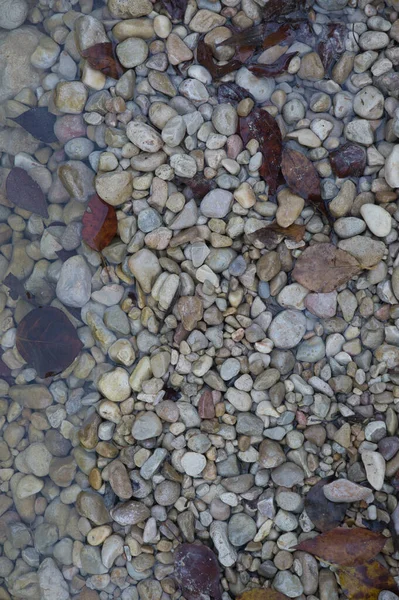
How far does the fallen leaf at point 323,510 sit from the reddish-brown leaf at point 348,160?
103 cm

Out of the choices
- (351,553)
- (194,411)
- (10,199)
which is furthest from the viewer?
(10,199)

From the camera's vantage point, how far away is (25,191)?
1.99 m

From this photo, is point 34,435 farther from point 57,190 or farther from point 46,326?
point 57,190

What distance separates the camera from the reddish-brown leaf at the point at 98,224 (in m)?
1.91

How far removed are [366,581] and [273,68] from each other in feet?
5.54

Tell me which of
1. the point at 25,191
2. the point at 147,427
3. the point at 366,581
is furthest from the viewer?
the point at 25,191

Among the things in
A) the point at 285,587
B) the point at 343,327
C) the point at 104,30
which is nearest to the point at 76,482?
the point at 285,587

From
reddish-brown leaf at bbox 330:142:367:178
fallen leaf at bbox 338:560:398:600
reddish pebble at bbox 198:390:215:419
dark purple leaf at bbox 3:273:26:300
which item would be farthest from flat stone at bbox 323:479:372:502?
dark purple leaf at bbox 3:273:26:300

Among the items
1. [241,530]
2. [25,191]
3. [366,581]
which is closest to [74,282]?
[25,191]

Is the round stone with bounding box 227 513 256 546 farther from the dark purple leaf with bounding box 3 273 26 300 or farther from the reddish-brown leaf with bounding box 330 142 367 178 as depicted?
the reddish-brown leaf with bounding box 330 142 367 178

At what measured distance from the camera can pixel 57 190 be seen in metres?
1.98

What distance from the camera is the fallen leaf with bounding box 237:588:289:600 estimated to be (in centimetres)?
177

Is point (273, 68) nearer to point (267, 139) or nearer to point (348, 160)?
point (267, 139)

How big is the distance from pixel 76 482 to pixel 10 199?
1.01 meters
